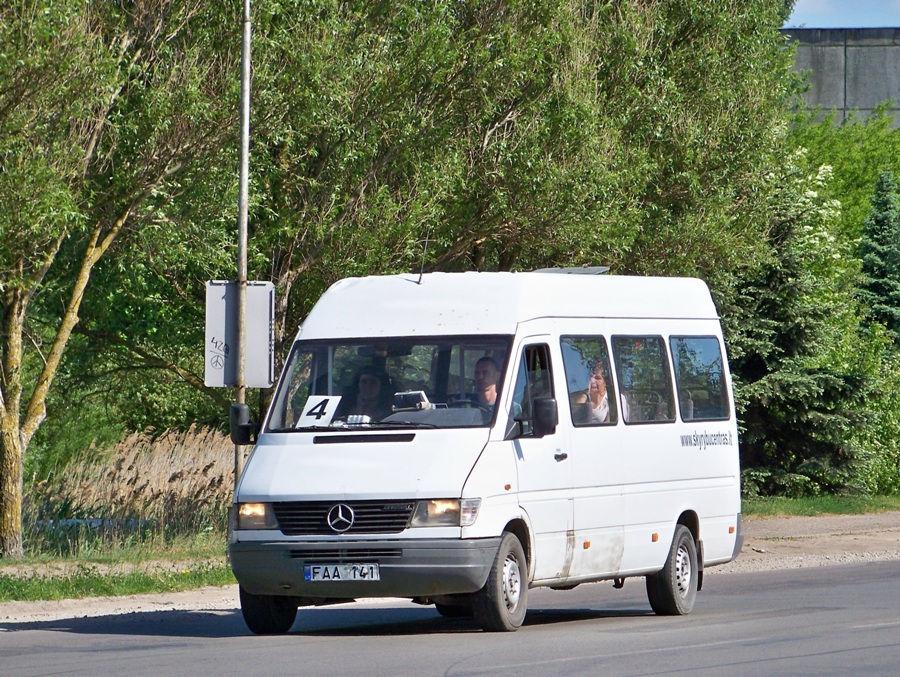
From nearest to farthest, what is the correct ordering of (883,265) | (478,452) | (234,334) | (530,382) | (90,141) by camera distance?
1. (478,452)
2. (530,382)
3. (234,334)
4. (90,141)
5. (883,265)

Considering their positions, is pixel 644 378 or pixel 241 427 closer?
pixel 241 427

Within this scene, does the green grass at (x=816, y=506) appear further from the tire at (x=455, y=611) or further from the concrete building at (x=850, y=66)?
the concrete building at (x=850, y=66)

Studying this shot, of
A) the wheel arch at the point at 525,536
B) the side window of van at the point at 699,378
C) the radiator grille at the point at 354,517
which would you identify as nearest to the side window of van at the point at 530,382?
the wheel arch at the point at 525,536

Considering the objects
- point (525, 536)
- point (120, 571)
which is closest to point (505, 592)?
point (525, 536)

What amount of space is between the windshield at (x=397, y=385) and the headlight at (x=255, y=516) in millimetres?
762

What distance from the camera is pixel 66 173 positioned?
16.8 meters

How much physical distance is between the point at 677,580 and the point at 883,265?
125 feet

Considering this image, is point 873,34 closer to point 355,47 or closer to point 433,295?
point 355,47

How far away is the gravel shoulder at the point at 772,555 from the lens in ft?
47.6

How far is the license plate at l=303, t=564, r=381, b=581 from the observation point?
1109 cm

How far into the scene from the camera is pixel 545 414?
11547 millimetres

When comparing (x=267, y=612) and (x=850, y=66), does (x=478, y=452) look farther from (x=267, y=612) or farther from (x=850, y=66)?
(x=850, y=66)

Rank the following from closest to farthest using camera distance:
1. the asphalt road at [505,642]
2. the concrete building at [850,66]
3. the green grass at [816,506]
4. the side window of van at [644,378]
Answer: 1. the asphalt road at [505,642]
2. the side window of van at [644,378]
3. the green grass at [816,506]
4. the concrete building at [850,66]

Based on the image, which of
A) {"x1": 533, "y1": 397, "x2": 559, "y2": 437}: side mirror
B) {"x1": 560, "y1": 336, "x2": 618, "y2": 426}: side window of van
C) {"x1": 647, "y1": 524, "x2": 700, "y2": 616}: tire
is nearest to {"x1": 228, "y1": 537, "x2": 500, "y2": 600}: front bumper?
{"x1": 533, "y1": 397, "x2": 559, "y2": 437}: side mirror
